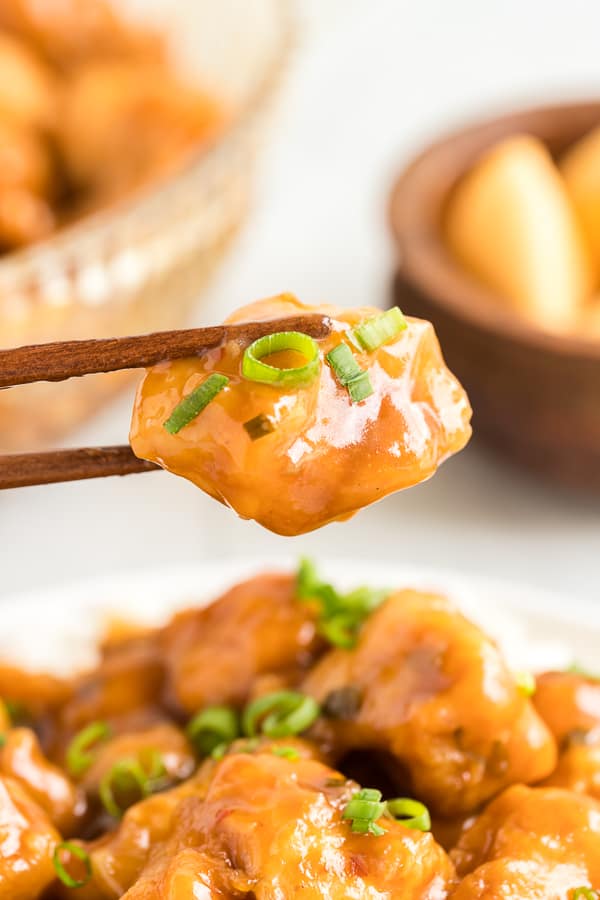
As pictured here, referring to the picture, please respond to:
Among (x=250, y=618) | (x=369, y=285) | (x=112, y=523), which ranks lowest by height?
(x=112, y=523)

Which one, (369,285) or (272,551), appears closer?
(272,551)

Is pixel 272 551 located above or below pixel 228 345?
below

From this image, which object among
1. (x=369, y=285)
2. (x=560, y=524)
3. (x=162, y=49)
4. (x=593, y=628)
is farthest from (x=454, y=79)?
(x=593, y=628)

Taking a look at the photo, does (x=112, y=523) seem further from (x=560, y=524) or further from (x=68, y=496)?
(x=560, y=524)

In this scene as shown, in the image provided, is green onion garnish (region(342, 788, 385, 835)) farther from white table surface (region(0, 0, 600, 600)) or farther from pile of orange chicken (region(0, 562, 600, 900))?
white table surface (region(0, 0, 600, 600))

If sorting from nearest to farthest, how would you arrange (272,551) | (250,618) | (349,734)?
(349,734) < (250,618) < (272,551)

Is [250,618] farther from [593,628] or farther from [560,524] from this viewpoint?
[560,524]

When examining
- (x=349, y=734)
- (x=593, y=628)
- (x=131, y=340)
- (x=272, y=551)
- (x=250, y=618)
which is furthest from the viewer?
(x=272, y=551)

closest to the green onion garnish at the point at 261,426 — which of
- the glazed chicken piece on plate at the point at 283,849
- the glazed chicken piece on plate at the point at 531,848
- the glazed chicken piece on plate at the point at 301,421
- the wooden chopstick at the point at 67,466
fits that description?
the glazed chicken piece on plate at the point at 301,421
